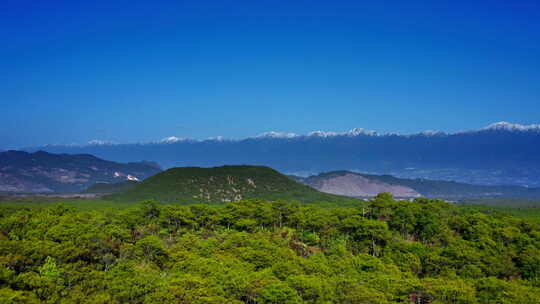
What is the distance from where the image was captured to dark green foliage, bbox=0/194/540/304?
39.9 meters

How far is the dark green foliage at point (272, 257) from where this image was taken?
39938 mm

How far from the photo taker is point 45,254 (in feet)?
141

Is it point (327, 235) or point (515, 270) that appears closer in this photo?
point (515, 270)

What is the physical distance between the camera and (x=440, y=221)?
271ft

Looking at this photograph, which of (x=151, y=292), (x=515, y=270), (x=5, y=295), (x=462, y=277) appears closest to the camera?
(x=5, y=295)

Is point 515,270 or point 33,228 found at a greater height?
point 33,228

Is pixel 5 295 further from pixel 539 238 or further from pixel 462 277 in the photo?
pixel 539 238

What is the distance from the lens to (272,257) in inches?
2215

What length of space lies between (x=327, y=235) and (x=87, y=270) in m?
45.7

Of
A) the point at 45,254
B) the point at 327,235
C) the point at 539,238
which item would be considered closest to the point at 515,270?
the point at 539,238

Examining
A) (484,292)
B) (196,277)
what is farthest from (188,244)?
(484,292)

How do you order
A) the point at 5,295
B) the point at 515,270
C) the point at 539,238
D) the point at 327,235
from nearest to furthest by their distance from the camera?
the point at 5,295 → the point at 515,270 → the point at 539,238 → the point at 327,235

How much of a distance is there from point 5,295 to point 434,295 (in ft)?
133

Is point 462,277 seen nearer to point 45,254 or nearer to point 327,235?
point 327,235
